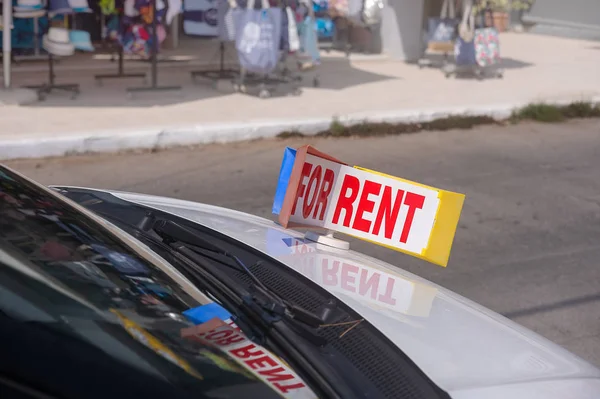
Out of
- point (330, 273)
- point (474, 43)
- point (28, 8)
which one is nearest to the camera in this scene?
point (330, 273)

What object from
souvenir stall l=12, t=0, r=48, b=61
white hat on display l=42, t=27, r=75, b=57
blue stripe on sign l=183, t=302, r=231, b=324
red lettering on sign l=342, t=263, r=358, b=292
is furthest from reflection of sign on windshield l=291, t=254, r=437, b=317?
souvenir stall l=12, t=0, r=48, b=61

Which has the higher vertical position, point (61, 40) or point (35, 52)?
point (61, 40)

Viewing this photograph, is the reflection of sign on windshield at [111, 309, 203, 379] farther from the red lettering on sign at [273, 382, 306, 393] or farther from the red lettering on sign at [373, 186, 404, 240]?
the red lettering on sign at [373, 186, 404, 240]

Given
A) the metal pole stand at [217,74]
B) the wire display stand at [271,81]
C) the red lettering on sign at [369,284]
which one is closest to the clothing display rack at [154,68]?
the metal pole stand at [217,74]

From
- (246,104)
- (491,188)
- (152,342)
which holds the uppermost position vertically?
(152,342)

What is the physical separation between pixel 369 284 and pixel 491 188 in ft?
16.1

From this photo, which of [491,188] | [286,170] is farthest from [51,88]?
[286,170]

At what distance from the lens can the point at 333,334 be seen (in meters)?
2.10

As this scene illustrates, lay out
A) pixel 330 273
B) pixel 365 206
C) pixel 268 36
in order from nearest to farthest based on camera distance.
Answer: pixel 330 273
pixel 365 206
pixel 268 36

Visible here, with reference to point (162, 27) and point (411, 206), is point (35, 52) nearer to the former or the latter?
point (162, 27)

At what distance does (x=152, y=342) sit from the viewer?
5.58 ft

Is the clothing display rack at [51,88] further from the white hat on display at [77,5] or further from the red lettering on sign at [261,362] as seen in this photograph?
the red lettering on sign at [261,362]

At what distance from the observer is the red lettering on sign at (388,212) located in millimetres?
2727

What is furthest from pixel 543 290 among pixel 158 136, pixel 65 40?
pixel 65 40
